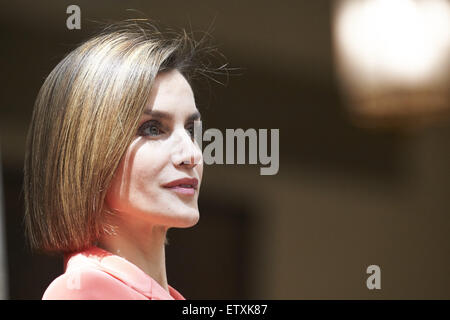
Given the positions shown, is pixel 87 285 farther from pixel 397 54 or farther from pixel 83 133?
pixel 397 54

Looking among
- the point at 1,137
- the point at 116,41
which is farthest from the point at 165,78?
the point at 1,137

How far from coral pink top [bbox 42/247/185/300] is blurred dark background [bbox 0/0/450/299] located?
0.08m

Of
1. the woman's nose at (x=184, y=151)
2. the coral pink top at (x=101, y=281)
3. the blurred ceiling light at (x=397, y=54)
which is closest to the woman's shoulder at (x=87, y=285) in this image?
the coral pink top at (x=101, y=281)

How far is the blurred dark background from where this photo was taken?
95 cm

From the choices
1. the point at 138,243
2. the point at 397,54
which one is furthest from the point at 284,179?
the point at 138,243

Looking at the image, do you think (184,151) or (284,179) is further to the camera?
(284,179)

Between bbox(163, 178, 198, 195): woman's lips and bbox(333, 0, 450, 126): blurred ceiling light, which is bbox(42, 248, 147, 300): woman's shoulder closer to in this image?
bbox(163, 178, 198, 195): woman's lips

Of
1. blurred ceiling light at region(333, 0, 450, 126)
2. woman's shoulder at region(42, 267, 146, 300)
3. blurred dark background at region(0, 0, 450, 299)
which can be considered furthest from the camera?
blurred ceiling light at region(333, 0, 450, 126)

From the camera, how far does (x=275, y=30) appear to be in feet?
6.23

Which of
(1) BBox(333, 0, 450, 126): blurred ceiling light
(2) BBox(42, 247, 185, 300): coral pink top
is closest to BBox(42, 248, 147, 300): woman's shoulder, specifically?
(2) BBox(42, 247, 185, 300): coral pink top

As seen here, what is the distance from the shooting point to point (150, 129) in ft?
2.53

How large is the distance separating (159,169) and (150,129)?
0.12 feet

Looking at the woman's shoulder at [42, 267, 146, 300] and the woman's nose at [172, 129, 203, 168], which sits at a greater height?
the woman's nose at [172, 129, 203, 168]

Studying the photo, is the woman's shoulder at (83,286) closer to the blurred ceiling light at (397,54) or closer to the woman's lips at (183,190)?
the woman's lips at (183,190)
